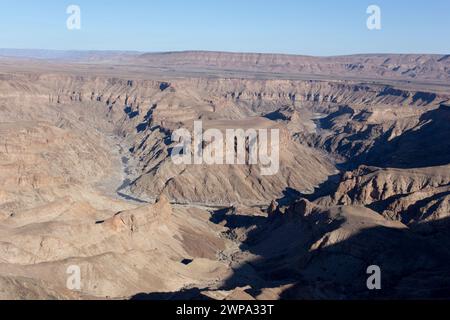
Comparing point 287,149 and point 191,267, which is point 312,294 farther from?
point 287,149

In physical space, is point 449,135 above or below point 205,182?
above

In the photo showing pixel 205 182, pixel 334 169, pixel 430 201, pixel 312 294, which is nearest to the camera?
pixel 312 294

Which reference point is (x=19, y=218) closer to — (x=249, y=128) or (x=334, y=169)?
(x=249, y=128)

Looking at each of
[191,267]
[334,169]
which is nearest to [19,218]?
[191,267]

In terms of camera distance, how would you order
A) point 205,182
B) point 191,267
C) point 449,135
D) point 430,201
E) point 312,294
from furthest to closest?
point 449,135, point 205,182, point 430,201, point 191,267, point 312,294

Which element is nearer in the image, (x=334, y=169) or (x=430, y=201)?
(x=430, y=201)

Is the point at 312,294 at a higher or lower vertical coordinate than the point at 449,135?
lower

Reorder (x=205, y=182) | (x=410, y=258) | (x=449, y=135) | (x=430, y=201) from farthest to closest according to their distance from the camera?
(x=449, y=135)
(x=205, y=182)
(x=430, y=201)
(x=410, y=258)

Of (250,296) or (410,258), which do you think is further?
(410,258)

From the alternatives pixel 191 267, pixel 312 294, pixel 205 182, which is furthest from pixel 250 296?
pixel 205 182
